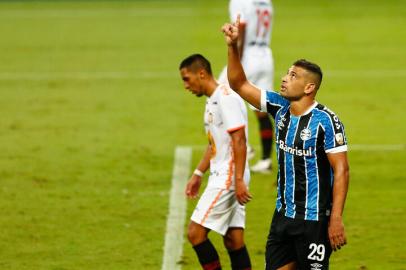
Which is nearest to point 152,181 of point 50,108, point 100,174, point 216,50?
point 100,174

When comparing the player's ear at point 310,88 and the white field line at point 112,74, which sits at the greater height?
the white field line at point 112,74

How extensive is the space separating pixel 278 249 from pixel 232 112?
1662 millimetres

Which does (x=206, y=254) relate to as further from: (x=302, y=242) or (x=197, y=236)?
(x=302, y=242)

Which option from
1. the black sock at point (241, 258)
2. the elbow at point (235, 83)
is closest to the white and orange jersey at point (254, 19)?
the black sock at point (241, 258)

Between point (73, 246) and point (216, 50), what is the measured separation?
15366 millimetres

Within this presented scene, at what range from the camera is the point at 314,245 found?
8227 millimetres

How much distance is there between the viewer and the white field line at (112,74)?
23531 millimetres

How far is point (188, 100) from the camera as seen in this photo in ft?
69.3

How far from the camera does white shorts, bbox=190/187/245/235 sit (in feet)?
31.6

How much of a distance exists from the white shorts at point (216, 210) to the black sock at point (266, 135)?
5.44m

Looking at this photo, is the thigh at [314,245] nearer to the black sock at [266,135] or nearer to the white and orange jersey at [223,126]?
the white and orange jersey at [223,126]

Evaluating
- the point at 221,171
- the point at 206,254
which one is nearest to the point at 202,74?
A: the point at 221,171

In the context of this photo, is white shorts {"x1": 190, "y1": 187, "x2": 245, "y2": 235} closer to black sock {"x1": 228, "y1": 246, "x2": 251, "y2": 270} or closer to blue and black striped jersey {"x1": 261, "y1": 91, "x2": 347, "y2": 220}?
black sock {"x1": 228, "y1": 246, "x2": 251, "y2": 270}

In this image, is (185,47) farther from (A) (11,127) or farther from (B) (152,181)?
(B) (152,181)
